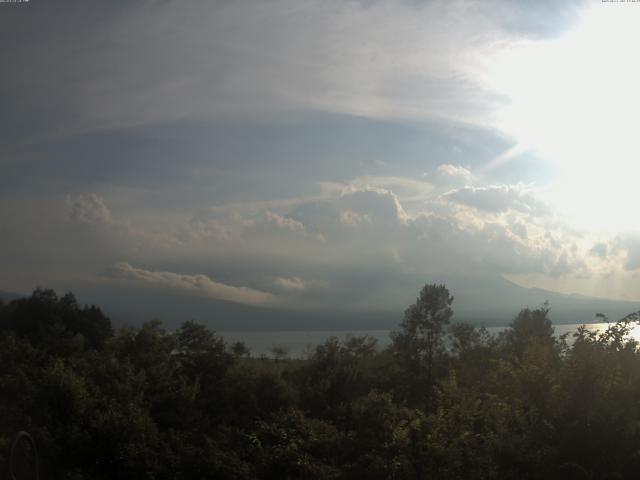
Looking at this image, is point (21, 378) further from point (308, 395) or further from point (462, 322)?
point (462, 322)

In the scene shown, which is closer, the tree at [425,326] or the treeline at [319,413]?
the treeline at [319,413]

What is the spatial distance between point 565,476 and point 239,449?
450 inches

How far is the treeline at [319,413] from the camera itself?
10.3 meters

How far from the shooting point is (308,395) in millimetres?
27406

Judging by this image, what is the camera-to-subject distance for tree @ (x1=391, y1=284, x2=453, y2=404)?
41594 millimetres

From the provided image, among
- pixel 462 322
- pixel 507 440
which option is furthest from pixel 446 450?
pixel 462 322

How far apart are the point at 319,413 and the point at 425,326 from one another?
1900 centimetres

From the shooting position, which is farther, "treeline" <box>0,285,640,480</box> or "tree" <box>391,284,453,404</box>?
"tree" <box>391,284,453,404</box>

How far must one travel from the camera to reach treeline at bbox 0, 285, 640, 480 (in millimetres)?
10328

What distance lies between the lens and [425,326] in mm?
42500

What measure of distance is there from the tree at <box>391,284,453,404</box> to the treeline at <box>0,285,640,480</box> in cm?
485

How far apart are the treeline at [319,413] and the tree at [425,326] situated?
4.85 m

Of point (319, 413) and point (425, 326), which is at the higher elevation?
point (425, 326)

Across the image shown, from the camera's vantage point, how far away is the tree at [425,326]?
136ft
